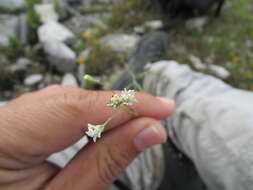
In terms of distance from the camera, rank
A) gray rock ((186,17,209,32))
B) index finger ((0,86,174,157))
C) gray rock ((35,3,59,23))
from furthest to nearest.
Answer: gray rock ((186,17,209,32))
gray rock ((35,3,59,23))
index finger ((0,86,174,157))

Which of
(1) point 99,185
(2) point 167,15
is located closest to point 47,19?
(2) point 167,15

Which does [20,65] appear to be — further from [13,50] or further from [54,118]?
[54,118]

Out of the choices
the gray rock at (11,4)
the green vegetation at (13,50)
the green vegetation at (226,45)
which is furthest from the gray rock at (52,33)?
the green vegetation at (226,45)

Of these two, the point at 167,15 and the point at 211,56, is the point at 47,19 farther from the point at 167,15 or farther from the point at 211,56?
the point at 211,56

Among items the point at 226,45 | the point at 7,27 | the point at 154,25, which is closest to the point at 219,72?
the point at 226,45

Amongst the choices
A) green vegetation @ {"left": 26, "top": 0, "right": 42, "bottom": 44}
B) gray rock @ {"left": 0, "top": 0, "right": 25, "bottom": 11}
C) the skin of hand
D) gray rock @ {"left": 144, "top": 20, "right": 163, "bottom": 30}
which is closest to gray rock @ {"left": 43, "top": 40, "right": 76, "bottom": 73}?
green vegetation @ {"left": 26, "top": 0, "right": 42, "bottom": 44}

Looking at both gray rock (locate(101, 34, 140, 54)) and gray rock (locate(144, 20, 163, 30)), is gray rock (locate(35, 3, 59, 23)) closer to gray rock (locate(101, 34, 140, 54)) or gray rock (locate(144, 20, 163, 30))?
gray rock (locate(101, 34, 140, 54))

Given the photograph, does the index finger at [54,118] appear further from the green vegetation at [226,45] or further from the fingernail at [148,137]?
the green vegetation at [226,45]
